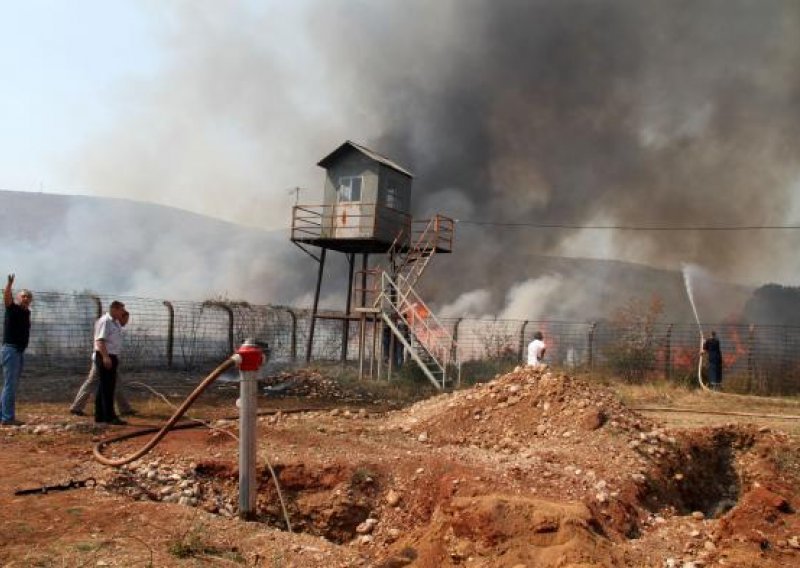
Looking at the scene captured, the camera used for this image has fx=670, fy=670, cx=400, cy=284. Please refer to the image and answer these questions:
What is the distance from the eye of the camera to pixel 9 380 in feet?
28.2

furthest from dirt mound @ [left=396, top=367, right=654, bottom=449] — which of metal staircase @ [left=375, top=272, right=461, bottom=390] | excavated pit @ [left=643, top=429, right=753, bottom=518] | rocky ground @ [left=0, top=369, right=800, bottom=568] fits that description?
metal staircase @ [left=375, top=272, right=461, bottom=390]

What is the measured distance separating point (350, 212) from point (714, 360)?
1137 centimetres

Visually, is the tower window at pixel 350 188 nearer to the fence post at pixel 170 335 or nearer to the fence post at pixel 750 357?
the fence post at pixel 170 335

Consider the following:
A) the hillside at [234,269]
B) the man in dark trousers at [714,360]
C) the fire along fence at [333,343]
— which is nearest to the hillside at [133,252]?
the hillside at [234,269]

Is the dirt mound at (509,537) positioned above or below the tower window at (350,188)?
below

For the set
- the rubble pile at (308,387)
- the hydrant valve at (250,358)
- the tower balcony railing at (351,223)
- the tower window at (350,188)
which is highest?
the tower window at (350,188)

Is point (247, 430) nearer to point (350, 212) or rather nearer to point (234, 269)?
point (350, 212)

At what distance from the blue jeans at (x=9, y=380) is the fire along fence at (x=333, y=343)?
7.60m

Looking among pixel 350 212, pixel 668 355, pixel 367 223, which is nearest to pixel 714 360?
pixel 668 355

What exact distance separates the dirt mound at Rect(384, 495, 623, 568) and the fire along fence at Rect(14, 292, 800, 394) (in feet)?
43.4

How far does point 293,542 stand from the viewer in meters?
4.68

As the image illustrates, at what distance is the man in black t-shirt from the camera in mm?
8641

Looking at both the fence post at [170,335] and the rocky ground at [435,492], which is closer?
the rocky ground at [435,492]

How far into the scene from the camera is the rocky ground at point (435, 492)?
4.66 metres
